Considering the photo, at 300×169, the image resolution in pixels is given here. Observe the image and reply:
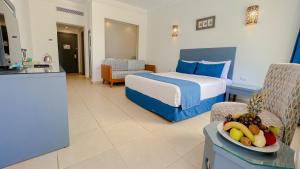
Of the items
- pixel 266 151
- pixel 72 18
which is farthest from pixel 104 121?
pixel 72 18

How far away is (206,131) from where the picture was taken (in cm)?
108

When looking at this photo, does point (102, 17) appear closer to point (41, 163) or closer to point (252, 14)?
point (252, 14)

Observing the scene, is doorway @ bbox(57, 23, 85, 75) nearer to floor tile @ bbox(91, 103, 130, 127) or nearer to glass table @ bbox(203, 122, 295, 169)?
floor tile @ bbox(91, 103, 130, 127)

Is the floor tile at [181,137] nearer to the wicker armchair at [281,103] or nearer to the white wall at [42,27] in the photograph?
the wicker armchair at [281,103]

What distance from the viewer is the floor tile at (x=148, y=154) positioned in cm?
146

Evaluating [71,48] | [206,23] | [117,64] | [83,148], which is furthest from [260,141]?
[71,48]

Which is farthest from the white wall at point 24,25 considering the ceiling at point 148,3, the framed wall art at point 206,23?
the framed wall art at point 206,23

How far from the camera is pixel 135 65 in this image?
585 cm

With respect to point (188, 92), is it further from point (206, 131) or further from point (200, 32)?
point (200, 32)

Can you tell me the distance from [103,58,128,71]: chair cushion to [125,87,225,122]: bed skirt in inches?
93.0

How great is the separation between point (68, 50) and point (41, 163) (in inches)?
286

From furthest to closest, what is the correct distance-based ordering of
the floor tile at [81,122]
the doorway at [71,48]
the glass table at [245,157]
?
the doorway at [71,48]
the floor tile at [81,122]
the glass table at [245,157]

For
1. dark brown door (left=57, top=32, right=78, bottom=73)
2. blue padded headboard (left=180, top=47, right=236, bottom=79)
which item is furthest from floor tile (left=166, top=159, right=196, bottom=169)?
dark brown door (left=57, top=32, right=78, bottom=73)

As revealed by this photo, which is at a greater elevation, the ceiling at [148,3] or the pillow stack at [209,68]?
the ceiling at [148,3]
